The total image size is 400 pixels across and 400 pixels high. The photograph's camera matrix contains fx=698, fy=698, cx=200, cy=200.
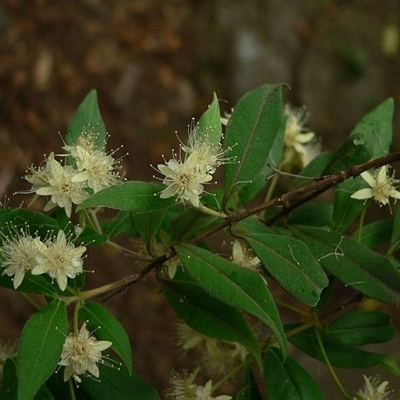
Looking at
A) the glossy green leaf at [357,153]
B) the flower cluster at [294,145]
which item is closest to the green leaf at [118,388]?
the glossy green leaf at [357,153]

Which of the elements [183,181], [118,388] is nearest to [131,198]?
[183,181]

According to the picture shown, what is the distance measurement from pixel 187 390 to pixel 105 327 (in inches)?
9.2

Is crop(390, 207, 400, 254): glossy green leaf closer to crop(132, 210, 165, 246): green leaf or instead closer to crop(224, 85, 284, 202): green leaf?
crop(224, 85, 284, 202): green leaf

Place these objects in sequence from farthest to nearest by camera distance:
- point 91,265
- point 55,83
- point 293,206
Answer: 1. point 55,83
2. point 91,265
3. point 293,206

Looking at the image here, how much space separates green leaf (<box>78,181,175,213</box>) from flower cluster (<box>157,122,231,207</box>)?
14 mm

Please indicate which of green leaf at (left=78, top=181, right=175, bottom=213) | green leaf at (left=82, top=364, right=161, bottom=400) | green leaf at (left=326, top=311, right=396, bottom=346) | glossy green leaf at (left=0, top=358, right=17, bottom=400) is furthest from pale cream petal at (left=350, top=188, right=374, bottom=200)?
glossy green leaf at (left=0, top=358, right=17, bottom=400)

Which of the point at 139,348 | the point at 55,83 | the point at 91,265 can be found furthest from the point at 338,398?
the point at 55,83

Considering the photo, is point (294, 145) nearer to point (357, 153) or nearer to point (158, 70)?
point (357, 153)

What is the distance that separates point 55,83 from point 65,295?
214 cm

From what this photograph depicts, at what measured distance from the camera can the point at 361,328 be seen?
121 centimetres

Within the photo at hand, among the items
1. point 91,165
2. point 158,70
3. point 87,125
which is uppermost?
point 158,70

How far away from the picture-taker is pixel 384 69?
3.42 m

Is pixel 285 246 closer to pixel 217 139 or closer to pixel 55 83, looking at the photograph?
pixel 217 139

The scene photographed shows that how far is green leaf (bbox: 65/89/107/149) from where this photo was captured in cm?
110
